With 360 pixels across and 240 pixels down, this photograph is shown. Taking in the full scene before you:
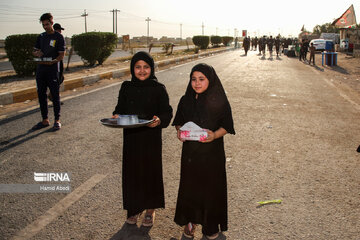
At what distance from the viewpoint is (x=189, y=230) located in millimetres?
2664

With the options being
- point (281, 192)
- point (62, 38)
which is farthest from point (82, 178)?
point (62, 38)

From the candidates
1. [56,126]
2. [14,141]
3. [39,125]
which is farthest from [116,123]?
[39,125]

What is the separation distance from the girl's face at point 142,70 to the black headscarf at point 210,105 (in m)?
0.42

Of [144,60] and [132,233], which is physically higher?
[144,60]

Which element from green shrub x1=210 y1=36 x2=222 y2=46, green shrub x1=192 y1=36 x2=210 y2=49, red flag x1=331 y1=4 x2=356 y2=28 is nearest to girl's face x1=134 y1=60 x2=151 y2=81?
green shrub x1=192 y1=36 x2=210 y2=49

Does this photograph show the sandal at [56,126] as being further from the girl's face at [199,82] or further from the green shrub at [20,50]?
the green shrub at [20,50]

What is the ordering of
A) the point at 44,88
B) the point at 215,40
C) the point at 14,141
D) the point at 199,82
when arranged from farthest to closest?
the point at 215,40 < the point at 44,88 < the point at 14,141 < the point at 199,82

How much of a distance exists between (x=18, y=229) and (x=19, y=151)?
2.06 m

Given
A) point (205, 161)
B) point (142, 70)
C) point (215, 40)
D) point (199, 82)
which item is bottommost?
point (205, 161)

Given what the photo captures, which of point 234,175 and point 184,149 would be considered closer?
point 184,149

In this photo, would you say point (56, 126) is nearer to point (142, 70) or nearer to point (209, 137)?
point (142, 70)

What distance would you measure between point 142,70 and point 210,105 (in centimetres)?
67

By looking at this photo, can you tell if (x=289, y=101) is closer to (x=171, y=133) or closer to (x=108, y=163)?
(x=171, y=133)

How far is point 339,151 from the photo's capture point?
468 cm
